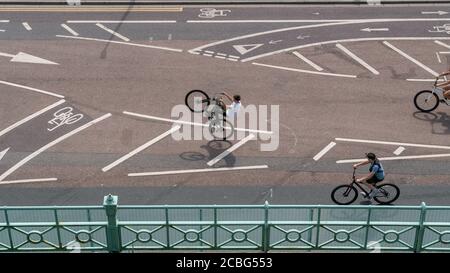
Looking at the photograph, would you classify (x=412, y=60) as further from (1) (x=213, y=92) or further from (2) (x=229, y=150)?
(2) (x=229, y=150)

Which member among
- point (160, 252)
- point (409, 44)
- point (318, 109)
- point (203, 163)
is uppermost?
point (409, 44)

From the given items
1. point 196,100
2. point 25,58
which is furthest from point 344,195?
point 25,58

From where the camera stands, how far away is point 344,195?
1620 centimetres

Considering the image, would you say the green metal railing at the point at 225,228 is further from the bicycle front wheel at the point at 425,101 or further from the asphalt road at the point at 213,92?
the bicycle front wheel at the point at 425,101

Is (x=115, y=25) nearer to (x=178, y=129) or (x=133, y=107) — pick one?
(x=133, y=107)

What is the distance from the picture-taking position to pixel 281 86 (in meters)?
22.2

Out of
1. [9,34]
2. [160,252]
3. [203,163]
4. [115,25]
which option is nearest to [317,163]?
[203,163]

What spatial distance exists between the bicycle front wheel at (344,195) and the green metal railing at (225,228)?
2.30 meters

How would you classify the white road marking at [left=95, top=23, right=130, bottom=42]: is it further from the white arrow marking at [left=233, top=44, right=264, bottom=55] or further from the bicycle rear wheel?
the bicycle rear wheel

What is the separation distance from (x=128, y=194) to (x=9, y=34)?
40.6 feet

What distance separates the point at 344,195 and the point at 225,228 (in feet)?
13.5

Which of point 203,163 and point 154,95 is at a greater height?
point 154,95

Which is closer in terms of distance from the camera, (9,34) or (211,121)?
(211,121)

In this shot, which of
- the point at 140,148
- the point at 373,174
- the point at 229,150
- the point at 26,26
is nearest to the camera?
the point at 373,174
